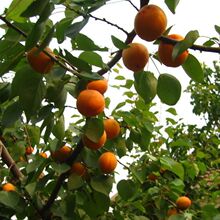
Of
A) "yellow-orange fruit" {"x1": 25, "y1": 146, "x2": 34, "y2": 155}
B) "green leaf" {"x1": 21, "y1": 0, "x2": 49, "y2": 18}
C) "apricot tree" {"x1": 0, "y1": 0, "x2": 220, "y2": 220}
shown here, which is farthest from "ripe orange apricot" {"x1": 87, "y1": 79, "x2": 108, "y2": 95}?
"yellow-orange fruit" {"x1": 25, "y1": 146, "x2": 34, "y2": 155}

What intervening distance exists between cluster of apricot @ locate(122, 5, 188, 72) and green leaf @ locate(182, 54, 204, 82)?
0.17ft

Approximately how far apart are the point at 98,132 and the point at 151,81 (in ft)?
0.86

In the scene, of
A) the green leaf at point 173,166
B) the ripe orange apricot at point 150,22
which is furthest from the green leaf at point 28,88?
the green leaf at point 173,166

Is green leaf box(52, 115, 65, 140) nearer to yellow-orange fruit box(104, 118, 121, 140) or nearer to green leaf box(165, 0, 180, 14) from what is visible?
yellow-orange fruit box(104, 118, 121, 140)

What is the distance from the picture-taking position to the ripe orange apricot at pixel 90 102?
4.17 ft

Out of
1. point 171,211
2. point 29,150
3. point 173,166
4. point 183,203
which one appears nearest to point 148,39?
point 173,166

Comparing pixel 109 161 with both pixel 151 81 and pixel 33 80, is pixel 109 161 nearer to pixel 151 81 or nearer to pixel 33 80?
pixel 151 81

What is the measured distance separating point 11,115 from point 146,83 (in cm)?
49

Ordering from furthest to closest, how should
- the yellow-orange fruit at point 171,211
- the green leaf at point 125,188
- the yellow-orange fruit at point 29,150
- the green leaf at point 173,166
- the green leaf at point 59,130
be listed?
the yellow-orange fruit at point 171,211
the yellow-orange fruit at point 29,150
the green leaf at point 173,166
the green leaf at point 125,188
the green leaf at point 59,130

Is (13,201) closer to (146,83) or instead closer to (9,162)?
(9,162)

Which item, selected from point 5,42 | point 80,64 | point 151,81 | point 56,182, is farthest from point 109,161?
point 5,42

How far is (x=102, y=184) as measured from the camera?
1.70m

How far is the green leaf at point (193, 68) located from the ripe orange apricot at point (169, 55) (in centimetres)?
4

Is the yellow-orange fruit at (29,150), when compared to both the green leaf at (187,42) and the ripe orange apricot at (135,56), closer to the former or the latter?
the ripe orange apricot at (135,56)
